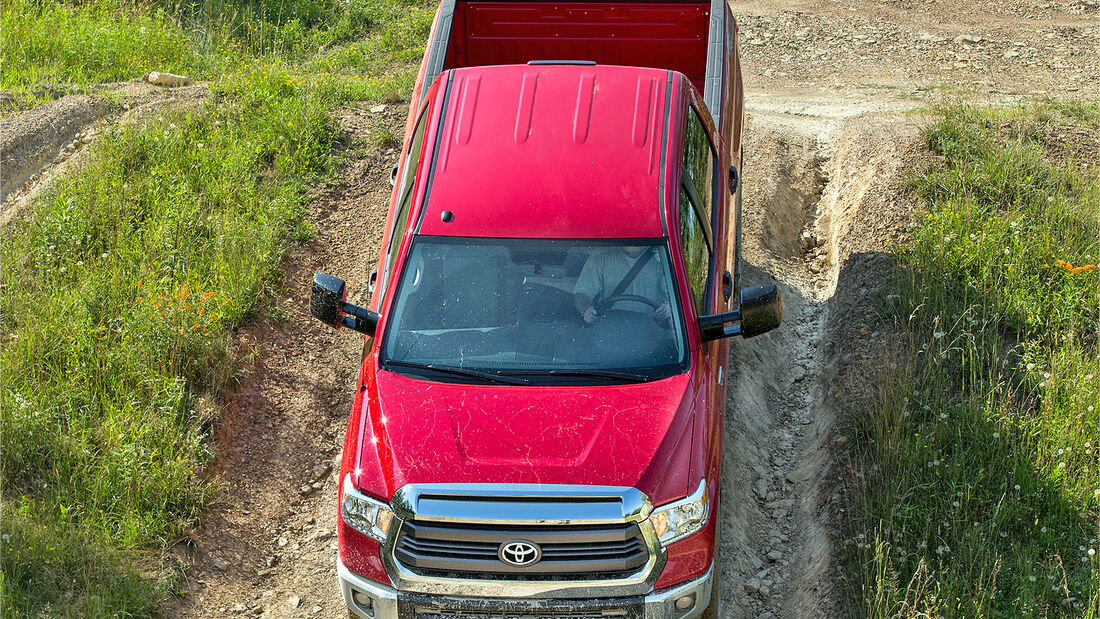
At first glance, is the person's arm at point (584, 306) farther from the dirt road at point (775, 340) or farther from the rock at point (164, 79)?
the rock at point (164, 79)

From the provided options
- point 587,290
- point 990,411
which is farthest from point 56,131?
point 990,411

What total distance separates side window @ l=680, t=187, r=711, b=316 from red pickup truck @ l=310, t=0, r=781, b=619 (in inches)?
0.9

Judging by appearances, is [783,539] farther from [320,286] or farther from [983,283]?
[320,286]

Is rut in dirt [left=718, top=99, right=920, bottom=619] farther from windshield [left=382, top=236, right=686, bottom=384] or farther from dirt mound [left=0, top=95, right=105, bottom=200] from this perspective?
dirt mound [left=0, top=95, right=105, bottom=200]

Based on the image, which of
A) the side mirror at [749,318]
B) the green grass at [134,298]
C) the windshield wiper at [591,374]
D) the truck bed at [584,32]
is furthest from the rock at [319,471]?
the truck bed at [584,32]

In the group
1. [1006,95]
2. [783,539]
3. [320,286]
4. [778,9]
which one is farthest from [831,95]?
[320,286]

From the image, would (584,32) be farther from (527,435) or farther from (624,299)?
(527,435)

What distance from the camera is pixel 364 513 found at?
437 cm

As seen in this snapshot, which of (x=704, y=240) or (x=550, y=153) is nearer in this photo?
(x=550, y=153)

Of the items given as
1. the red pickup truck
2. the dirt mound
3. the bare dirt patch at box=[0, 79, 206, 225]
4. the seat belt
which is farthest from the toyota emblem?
the dirt mound

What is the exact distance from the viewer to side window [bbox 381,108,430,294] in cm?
551

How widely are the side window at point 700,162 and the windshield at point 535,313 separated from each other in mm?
907

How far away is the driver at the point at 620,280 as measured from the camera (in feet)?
16.1

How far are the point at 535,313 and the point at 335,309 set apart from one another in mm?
994
